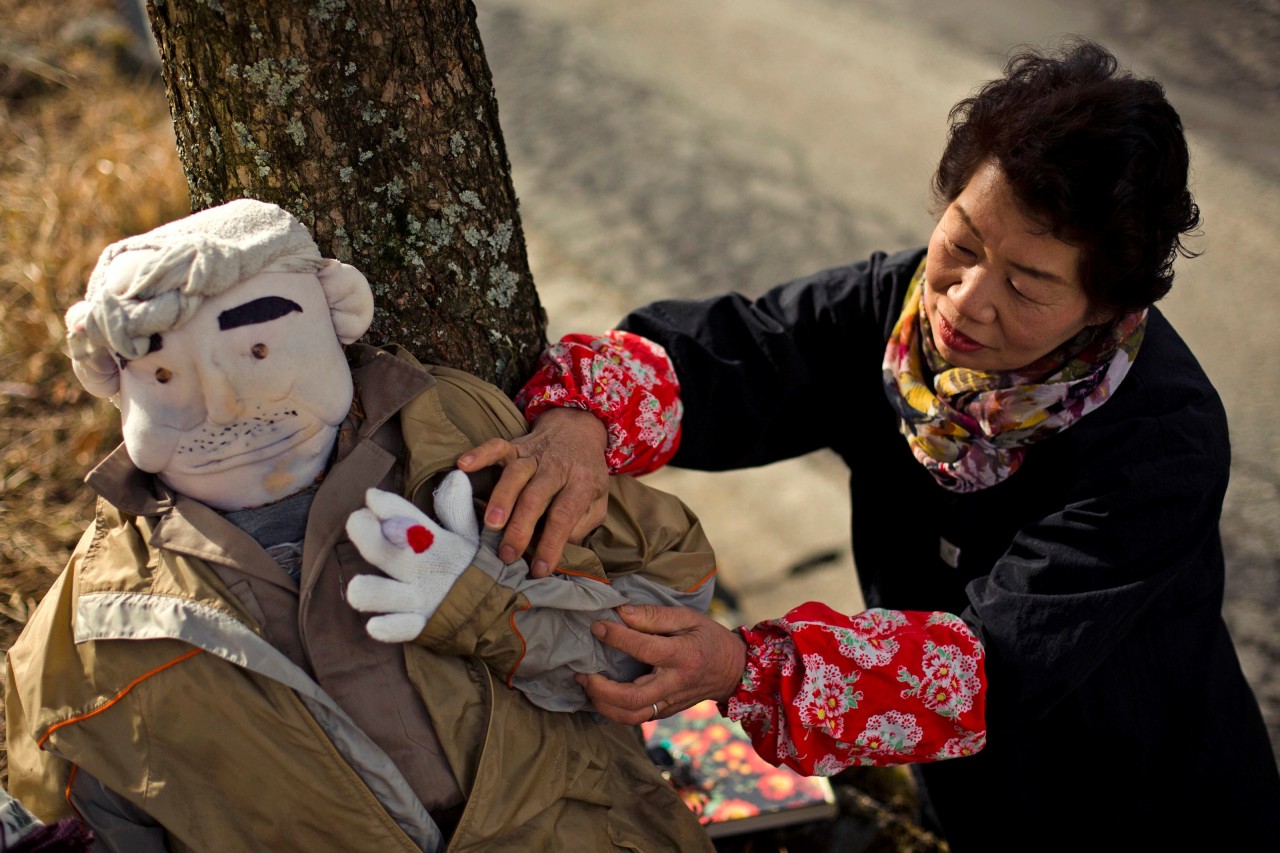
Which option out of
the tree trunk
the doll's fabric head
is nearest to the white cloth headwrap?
the doll's fabric head

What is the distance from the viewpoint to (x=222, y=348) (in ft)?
4.55

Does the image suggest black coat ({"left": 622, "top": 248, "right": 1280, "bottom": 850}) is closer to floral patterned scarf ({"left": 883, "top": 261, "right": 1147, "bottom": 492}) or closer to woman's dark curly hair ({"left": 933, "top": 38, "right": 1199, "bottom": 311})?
floral patterned scarf ({"left": 883, "top": 261, "right": 1147, "bottom": 492})

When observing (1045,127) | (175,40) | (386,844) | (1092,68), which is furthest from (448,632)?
(1092,68)

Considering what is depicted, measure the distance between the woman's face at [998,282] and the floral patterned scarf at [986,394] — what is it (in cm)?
4

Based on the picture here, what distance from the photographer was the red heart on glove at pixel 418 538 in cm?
146

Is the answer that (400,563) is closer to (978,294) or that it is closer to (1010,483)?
(978,294)

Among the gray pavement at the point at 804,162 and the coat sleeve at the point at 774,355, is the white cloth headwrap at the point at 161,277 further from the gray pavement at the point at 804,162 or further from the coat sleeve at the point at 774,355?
the gray pavement at the point at 804,162

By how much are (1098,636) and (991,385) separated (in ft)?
1.51

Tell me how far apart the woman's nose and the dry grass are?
201cm

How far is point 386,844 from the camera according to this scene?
147 centimetres

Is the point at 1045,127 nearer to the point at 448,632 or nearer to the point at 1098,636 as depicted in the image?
the point at 1098,636

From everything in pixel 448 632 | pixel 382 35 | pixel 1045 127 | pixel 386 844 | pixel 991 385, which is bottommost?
pixel 386 844

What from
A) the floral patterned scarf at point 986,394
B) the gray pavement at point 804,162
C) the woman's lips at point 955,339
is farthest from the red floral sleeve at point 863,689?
the gray pavement at point 804,162

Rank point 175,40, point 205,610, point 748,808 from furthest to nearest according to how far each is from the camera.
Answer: point 748,808 < point 175,40 < point 205,610
